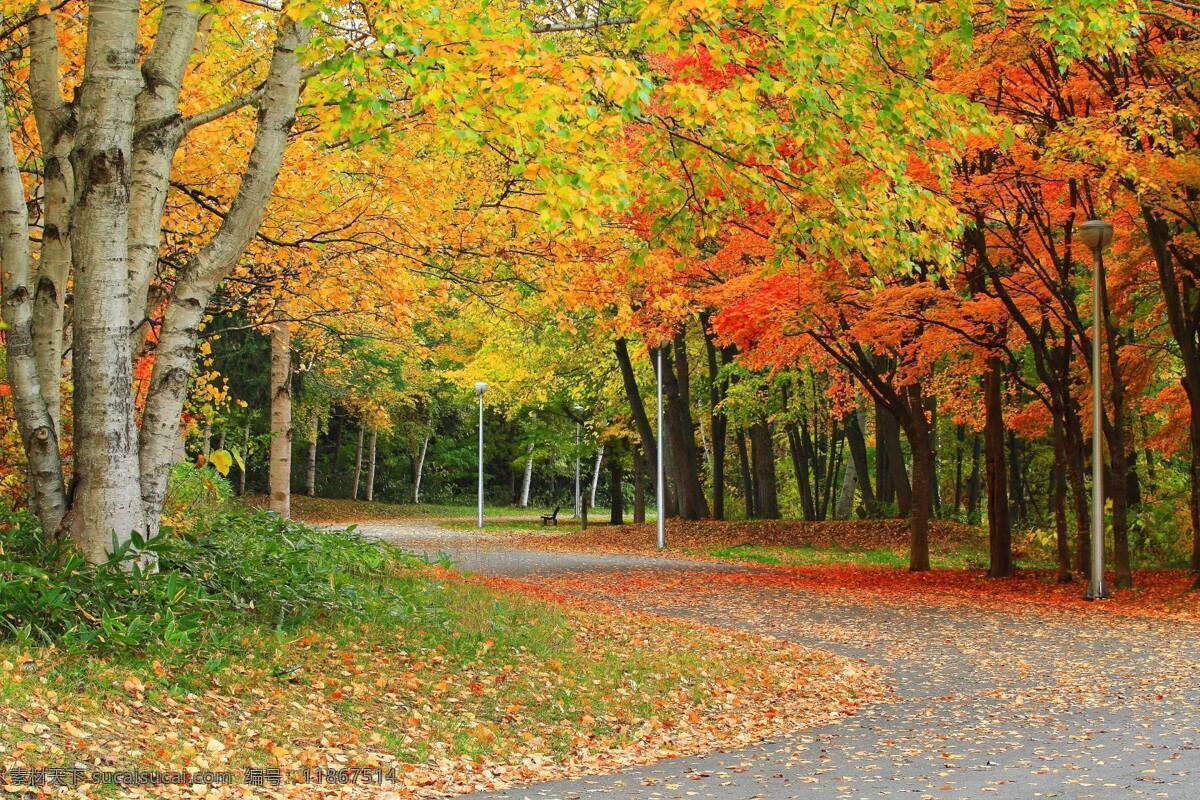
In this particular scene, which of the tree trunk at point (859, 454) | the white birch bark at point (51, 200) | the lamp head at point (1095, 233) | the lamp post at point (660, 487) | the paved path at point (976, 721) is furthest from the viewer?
the tree trunk at point (859, 454)

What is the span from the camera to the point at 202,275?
8430 mm

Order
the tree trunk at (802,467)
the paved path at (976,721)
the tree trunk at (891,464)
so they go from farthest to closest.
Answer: the tree trunk at (802,467) → the tree trunk at (891,464) → the paved path at (976,721)

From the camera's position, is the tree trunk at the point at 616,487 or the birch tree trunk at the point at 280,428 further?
the tree trunk at the point at 616,487

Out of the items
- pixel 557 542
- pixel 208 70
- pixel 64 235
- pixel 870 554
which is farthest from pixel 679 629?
pixel 557 542

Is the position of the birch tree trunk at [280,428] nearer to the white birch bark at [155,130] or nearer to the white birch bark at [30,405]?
the white birch bark at [30,405]

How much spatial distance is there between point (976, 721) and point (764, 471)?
2280 centimetres

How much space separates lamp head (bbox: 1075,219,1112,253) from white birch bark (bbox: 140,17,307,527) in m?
10.1

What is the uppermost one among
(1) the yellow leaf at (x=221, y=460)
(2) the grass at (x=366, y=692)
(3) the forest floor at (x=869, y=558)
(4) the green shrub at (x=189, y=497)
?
(1) the yellow leaf at (x=221, y=460)

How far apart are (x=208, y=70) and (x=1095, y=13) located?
27.7 ft

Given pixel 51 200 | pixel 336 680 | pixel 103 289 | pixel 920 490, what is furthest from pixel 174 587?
pixel 920 490

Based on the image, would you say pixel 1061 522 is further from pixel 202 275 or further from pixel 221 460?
pixel 202 275

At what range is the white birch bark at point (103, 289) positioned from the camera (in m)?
7.88

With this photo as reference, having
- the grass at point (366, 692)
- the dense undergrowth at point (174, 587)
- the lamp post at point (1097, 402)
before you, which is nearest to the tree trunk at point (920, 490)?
the lamp post at point (1097, 402)

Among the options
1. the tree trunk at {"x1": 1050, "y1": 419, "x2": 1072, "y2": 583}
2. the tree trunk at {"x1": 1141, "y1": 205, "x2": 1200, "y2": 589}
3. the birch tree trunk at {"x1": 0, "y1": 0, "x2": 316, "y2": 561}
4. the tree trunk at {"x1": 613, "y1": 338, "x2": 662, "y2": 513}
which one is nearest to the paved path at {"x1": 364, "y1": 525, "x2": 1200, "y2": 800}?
the birch tree trunk at {"x1": 0, "y1": 0, "x2": 316, "y2": 561}
